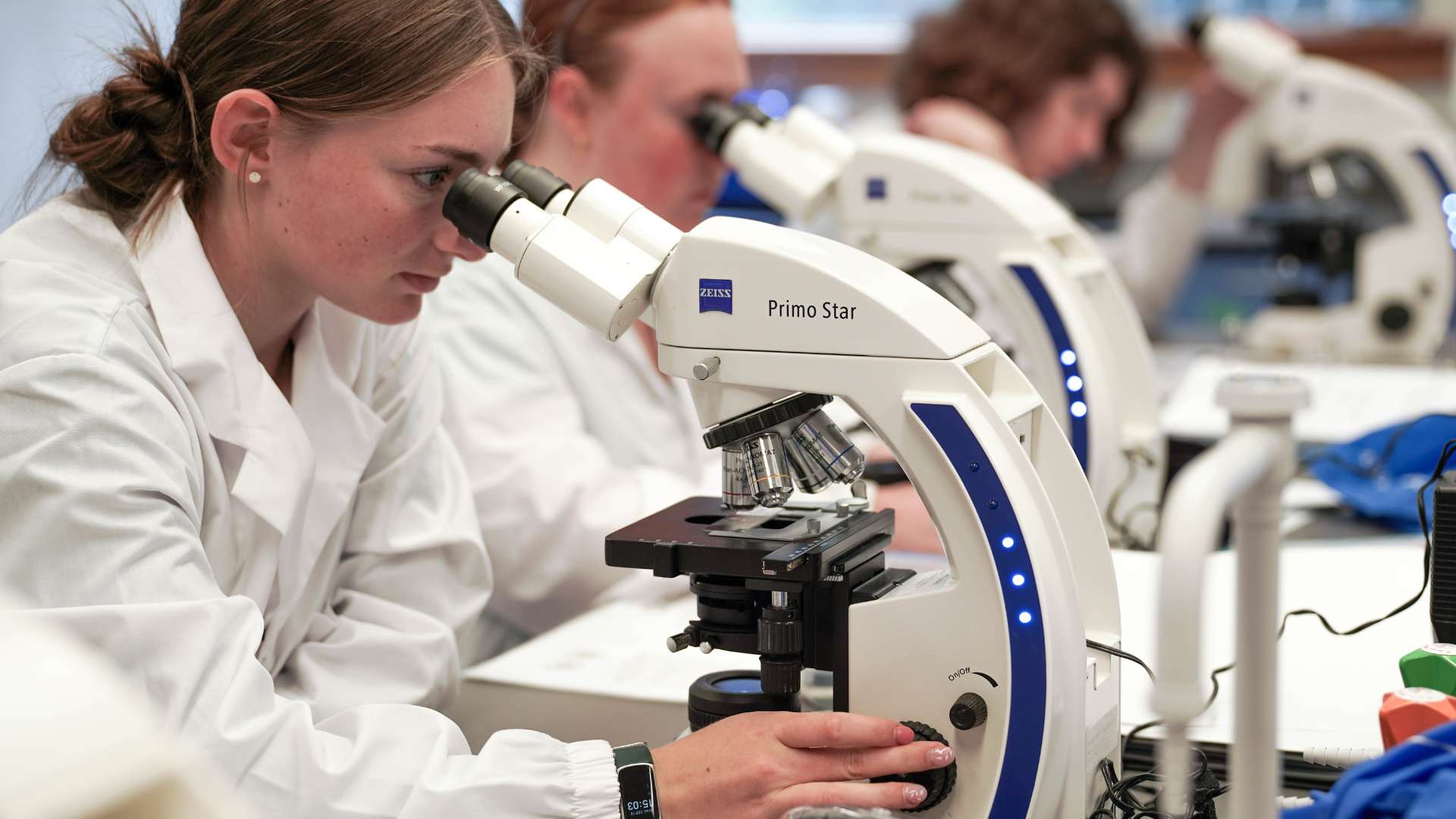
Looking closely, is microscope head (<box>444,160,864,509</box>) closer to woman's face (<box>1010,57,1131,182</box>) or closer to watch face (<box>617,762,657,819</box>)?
watch face (<box>617,762,657,819</box>)

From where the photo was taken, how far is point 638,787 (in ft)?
3.48

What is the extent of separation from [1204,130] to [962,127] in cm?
126

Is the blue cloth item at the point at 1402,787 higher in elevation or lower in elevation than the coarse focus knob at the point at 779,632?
lower

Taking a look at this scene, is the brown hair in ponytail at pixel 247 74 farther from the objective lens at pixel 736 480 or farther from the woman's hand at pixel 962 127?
the woman's hand at pixel 962 127

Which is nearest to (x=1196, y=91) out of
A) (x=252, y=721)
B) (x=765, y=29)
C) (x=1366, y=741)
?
(x=765, y=29)

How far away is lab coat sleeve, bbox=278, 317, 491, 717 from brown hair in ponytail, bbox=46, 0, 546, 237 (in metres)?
0.32

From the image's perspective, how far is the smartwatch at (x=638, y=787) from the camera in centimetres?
106

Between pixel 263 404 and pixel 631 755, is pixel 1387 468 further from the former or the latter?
pixel 263 404

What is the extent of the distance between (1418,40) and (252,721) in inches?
177

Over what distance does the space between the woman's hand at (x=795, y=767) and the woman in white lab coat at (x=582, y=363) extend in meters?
0.67

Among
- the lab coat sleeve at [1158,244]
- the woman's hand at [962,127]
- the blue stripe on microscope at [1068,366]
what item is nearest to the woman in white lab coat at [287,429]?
the blue stripe on microscope at [1068,366]

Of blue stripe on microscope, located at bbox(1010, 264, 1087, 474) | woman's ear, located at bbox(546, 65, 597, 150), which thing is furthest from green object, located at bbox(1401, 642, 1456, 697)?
woman's ear, located at bbox(546, 65, 597, 150)

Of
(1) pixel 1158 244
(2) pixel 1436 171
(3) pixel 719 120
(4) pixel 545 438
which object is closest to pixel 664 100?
(3) pixel 719 120

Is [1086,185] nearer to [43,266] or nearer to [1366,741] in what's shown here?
[1366,741]
